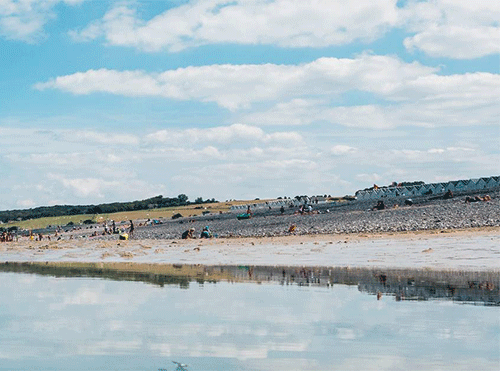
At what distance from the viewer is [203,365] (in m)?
9.02

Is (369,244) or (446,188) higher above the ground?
(446,188)

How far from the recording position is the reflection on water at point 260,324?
927 cm

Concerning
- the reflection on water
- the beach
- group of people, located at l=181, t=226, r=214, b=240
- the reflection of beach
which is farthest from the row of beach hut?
the reflection on water

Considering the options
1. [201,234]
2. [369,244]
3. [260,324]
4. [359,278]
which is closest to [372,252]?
[369,244]

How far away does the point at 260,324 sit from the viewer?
1223cm

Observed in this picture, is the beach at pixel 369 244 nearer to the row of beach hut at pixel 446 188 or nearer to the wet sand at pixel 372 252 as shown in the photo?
the wet sand at pixel 372 252

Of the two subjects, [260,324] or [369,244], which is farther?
[369,244]

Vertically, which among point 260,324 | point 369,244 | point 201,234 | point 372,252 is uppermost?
point 201,234

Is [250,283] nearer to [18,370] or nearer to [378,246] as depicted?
[18,370]

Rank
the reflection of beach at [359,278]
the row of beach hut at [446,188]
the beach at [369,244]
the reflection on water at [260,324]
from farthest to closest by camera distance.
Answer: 1. the row of beach hut at [446,188]
2. the beach at [369,244]
3. the reflection of beach at [359,278]
4. the reflection on water at [260,324]

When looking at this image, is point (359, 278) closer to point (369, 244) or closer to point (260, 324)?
point (260, 324)

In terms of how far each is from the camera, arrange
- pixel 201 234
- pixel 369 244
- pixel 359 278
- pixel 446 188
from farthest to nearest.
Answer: pixel 446 188 < pixel 201 234 < pixel 369 244 < pixel 359 278

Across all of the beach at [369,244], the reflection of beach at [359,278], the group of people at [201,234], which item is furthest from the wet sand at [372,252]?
the group of people at [201,234]

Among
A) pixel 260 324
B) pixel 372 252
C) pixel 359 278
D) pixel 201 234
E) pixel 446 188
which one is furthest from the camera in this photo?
pixel 446 188
